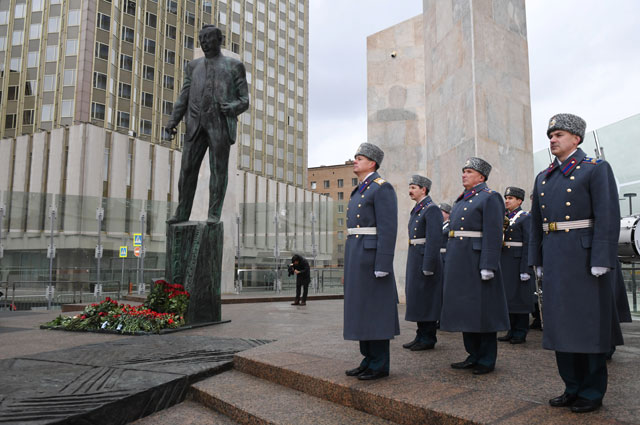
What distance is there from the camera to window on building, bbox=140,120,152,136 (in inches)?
1609

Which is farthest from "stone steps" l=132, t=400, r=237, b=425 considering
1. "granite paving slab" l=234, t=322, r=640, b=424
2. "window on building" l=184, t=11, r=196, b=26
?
"window on building" l=184, t=11, r=196, b=26

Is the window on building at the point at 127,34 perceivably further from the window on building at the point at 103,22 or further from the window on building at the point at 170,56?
the window on building at the point at 170,56

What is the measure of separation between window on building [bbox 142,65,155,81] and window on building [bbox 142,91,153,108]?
1.33 m

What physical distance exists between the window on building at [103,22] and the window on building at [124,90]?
13.7 ft

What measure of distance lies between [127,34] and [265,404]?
139 feet

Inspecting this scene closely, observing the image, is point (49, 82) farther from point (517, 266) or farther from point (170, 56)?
point (517, 266)

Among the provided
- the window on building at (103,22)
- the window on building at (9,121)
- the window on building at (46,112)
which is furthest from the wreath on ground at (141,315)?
the window on building at (9,121)

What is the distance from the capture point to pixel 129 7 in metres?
40.4

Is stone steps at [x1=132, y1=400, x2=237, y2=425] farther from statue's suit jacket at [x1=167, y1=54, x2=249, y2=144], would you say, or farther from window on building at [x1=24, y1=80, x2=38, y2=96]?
window on building at [x1=24, y1=80, x2=38, y2=96]

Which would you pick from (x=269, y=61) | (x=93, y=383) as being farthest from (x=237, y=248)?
(x=269, y=61)

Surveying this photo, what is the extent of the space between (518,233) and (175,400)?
4.28 meters

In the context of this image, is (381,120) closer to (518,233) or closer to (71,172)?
(518,233)

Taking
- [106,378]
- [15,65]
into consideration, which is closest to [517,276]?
[106,378]

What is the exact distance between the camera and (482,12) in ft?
30.8
